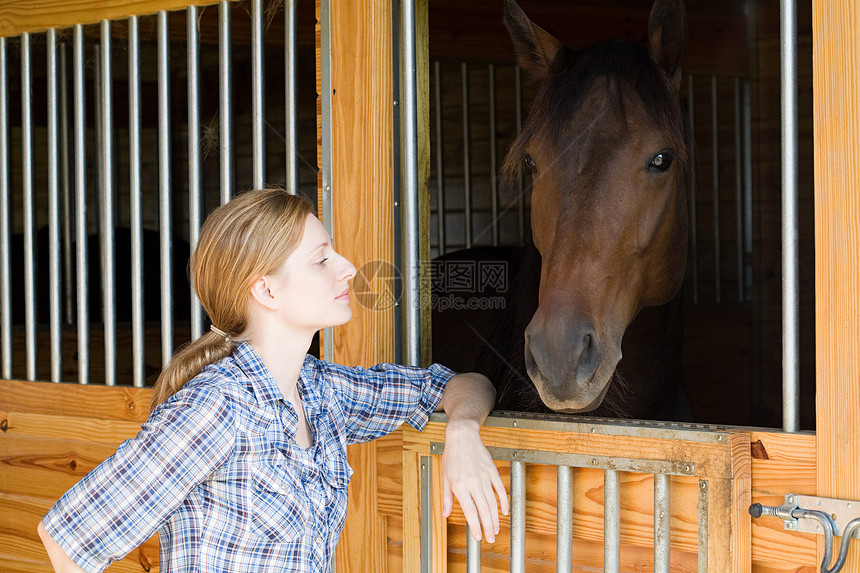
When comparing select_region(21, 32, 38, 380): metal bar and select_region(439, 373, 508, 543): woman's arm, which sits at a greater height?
select_region(21, 32, 38, 380): metal bar

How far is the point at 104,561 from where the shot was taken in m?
1.03

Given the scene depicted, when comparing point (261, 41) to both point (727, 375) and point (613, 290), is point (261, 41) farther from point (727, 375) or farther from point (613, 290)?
point (727, 375)

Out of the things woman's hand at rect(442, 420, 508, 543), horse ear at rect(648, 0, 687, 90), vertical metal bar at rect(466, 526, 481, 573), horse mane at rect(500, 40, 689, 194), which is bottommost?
vertical metal bar at rect(466, 526, 481, 573)

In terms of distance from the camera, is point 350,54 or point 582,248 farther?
point 350,54

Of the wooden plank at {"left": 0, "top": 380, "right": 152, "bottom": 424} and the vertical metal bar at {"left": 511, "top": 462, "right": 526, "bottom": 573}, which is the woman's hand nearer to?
the vertical metal bar at {"left": 511, "top": 462, "right": 526, "bottom": 573}

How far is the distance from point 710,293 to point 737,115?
0.94 metres

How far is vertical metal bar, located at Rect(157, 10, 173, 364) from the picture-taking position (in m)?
1.80

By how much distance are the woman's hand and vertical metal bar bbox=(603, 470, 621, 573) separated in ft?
0.55

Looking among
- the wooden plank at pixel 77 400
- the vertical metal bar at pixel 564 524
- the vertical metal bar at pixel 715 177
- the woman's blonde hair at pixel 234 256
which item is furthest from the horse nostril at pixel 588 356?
the vertical metal bar at pixel 715 177

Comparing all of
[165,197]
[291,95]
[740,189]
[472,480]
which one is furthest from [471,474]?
[740,189]

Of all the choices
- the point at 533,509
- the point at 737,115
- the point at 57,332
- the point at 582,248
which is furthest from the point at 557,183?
the point at 737,115

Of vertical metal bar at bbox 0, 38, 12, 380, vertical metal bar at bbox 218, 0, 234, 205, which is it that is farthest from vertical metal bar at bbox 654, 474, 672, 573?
vertical metal bar at bbox 0, 38, 12, 380

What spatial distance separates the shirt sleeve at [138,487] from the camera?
1009mm

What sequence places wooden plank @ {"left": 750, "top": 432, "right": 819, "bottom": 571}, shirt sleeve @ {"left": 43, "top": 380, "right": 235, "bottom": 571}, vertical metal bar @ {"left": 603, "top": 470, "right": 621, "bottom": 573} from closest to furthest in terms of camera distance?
1. shirt sleeve @ {"left": 43, "top": 380, "right": 235, "bottom": 571}
2. wooden plank @ {"left": 750, "top": 432, "right": 819, "bottom": 571}
3. vertical metal bar @ {"left": 603, "top": 470, "right": 621, "bottom": 573}
